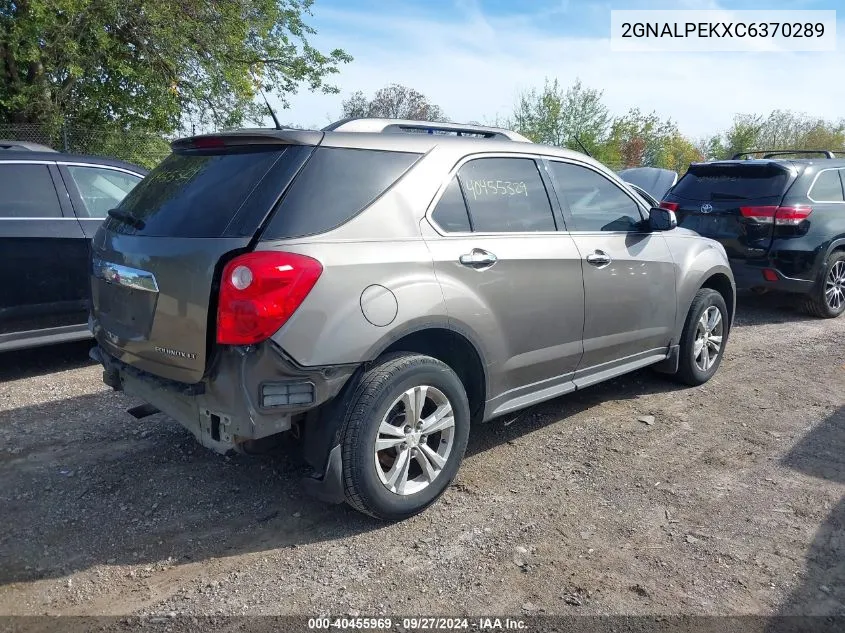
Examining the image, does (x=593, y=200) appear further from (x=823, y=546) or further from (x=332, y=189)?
(x=823, y=546)

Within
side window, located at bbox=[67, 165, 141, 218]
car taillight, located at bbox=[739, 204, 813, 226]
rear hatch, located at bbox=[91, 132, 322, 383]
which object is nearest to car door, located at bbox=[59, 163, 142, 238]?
side window, located at bbox=[67, 165, 141, 218]

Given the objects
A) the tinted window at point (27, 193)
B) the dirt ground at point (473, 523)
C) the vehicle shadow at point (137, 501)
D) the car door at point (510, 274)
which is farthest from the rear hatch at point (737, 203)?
the tinted window at point (27, 193)

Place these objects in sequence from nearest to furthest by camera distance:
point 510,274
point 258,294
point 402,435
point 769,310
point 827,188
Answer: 1. point 258,294
2. point 402,435
3. point 510,274
4. point 827,188
5. point 769,310

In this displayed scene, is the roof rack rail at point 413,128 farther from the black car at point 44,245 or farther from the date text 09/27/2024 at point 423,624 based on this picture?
the black car at point 44,245

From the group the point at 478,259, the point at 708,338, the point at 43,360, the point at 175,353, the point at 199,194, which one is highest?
the point at 199,194

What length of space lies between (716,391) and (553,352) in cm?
198

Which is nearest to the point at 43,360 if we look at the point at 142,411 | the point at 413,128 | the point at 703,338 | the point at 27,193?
the point at 27,193

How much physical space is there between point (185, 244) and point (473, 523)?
72.3 inches

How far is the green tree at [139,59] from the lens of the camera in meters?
13.1

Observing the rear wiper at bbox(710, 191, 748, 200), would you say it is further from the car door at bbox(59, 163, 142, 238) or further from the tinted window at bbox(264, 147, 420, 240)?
the car door at bbox(59, 163, 142, 238)

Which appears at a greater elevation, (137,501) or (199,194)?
(199,194)

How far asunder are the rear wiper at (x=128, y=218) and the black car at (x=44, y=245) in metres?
1.85

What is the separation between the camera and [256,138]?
3.11 m

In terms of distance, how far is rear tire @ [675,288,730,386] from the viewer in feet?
16.3
